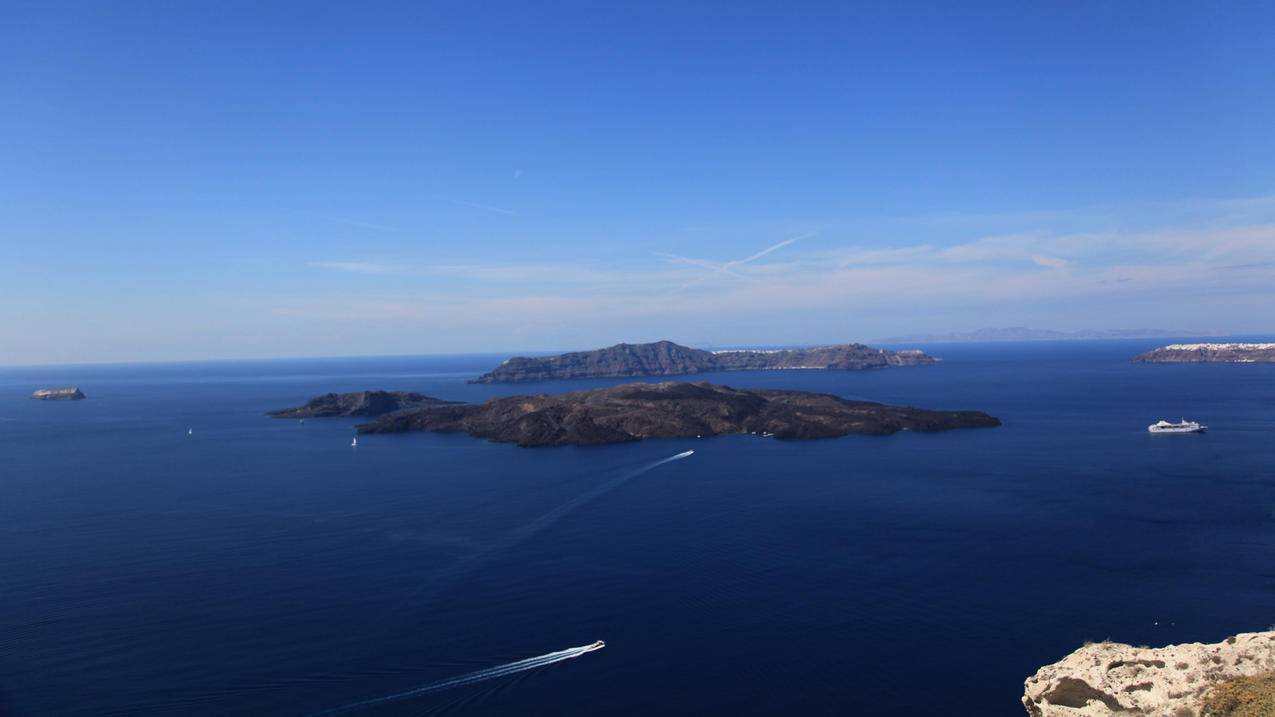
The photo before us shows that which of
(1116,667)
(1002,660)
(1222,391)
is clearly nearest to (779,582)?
(1002,660)

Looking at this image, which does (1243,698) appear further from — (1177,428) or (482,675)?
(1177,428)

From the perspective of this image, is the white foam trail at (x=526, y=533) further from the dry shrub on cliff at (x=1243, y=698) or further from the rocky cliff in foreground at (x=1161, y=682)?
the dry shrub on cliff at (x=1243, y=698)

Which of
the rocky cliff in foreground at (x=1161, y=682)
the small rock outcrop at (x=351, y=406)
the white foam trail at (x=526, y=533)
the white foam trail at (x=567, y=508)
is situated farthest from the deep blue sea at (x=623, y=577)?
the small rock outcrop at (x=351, y=406)

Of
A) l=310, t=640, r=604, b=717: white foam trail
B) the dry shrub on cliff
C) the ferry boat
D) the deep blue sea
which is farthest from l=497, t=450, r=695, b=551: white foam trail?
the ferry boat

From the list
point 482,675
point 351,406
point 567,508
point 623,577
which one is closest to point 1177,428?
point 567,508

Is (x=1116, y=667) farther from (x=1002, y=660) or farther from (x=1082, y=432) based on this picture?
(x=1082, y=432)
